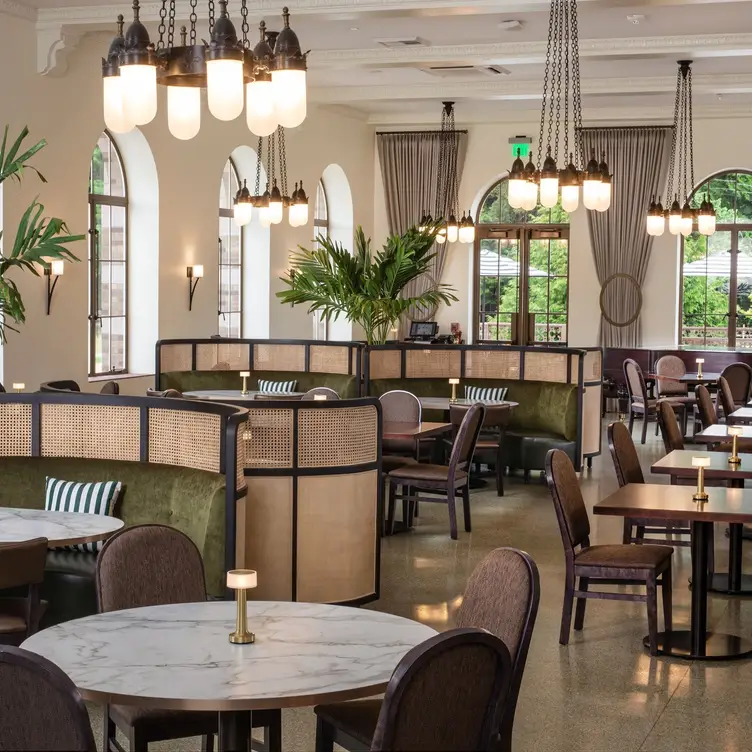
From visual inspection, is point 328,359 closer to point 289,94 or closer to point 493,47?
point 493,47

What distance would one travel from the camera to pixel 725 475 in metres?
5.83

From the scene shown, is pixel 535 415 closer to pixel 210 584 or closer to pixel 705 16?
pixel 705 16

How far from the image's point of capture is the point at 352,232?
17.0 metres

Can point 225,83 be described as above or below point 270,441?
above

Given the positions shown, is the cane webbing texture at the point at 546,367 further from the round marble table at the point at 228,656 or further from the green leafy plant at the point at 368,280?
the round marble table at the point at 228,656

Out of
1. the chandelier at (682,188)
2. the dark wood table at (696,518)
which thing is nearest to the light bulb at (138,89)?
the dark wood table at (696,518)

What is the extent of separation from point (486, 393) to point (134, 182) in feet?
14.3

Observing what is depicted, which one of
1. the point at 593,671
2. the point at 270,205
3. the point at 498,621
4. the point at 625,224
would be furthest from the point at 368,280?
the point at 498,621

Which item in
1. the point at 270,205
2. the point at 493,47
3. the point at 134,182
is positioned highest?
the point at 493,47

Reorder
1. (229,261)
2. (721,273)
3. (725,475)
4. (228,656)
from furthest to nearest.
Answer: (721,273) < (229,261) < (725,475) < (228,656)

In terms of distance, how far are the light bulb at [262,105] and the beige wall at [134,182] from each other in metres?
6.47

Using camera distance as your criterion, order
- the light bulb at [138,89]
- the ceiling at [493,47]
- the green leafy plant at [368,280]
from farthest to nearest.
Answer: the green leafy plant at [368,280] < the ceiling at [493,47] < the light bulb at [138,89]

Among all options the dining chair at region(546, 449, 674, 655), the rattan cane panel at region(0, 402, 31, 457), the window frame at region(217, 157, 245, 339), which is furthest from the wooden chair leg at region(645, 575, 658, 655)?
the window frame at region(217, 157, 245, 339)

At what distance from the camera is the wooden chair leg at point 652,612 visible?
5199mm
